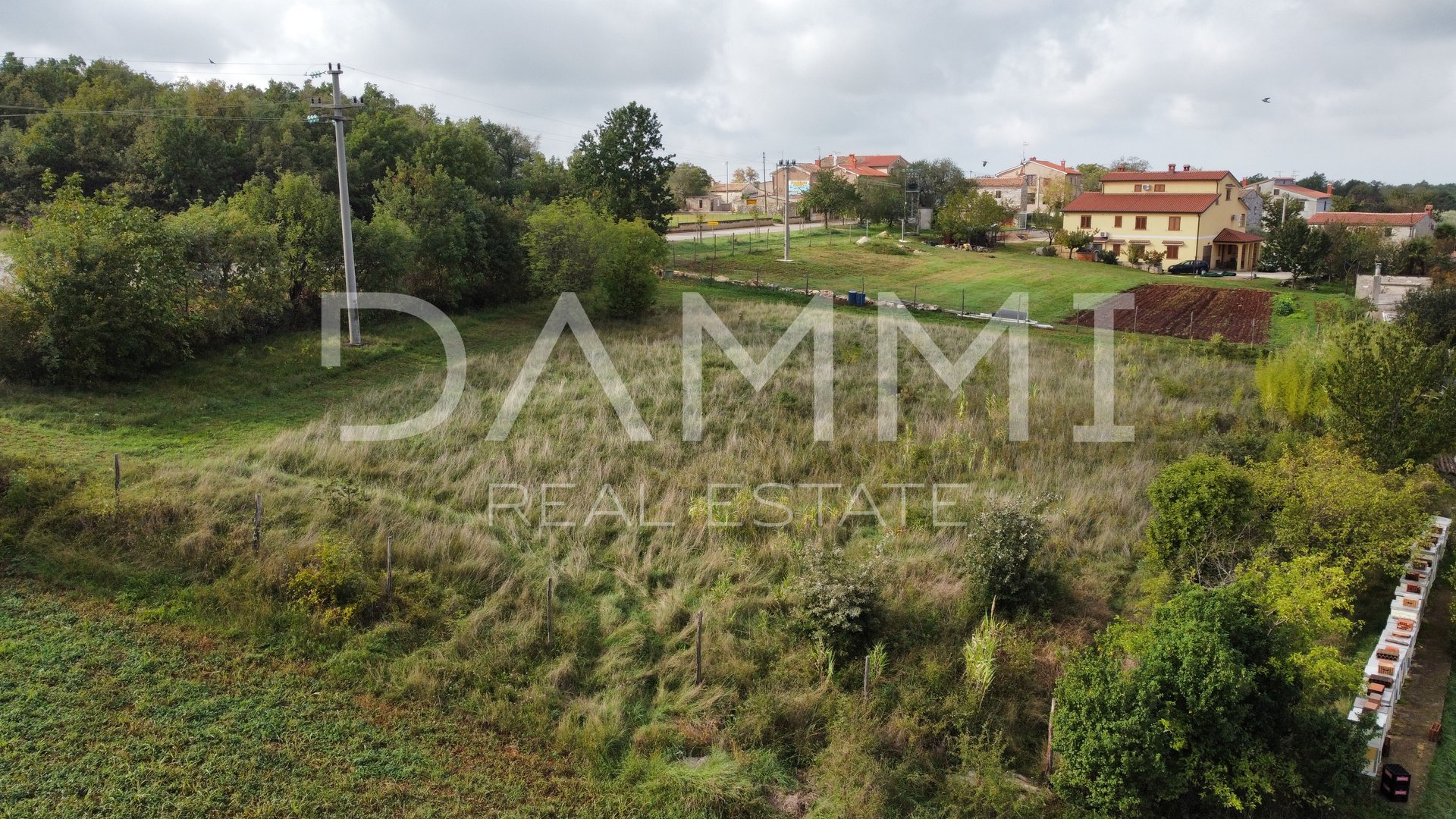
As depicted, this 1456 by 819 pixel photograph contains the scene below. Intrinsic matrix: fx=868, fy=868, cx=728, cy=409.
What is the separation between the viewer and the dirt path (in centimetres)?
837

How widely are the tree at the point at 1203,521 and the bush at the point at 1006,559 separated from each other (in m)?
1.91

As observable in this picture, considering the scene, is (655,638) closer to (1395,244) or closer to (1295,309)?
(1295,309)

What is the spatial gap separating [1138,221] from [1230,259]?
4916 mm

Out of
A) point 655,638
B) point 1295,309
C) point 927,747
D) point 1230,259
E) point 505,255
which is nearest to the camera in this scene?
point 927,747

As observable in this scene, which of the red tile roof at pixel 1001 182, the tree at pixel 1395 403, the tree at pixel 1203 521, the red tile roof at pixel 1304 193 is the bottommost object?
the tree at pixel 1203 521

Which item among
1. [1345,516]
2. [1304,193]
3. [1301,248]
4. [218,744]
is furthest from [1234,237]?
[218,744]

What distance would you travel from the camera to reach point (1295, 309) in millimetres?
32594

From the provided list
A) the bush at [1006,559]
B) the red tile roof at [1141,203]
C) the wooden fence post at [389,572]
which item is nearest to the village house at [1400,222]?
the red tile roof at [1141,203]

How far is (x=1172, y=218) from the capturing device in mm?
45250

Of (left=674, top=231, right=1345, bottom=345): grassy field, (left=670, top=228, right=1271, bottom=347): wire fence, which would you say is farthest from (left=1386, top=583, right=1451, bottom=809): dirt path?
(left=674, top=231, right=1345, bottom=345): grassy field

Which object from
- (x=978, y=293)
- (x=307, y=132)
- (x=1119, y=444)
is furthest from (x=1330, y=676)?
(x=307, y=132)

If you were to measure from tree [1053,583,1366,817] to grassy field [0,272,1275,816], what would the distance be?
114 cm

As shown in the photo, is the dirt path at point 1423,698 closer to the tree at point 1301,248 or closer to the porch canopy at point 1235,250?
the tree at point 1301,248

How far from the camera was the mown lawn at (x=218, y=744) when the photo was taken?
722 cm
